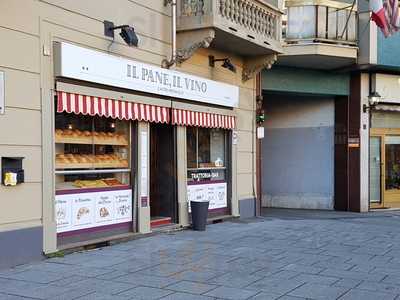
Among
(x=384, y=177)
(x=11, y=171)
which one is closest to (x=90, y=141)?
(x=11, y=171)

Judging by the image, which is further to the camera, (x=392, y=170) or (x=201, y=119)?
(x=392, y=170)

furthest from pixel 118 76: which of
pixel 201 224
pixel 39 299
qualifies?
pixel 39 299

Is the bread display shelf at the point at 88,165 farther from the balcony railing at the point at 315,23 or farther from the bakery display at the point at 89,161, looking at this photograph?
the balcony railing at the point at 315,23

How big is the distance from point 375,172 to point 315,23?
5.50 meters

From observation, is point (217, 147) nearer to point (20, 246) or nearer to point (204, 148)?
point (204, 148)

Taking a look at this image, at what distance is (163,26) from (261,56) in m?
3.73

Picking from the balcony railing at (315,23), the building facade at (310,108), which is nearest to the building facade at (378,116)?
the building facade at (310,108)

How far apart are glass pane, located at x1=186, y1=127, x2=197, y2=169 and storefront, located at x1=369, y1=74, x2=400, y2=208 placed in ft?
23.5

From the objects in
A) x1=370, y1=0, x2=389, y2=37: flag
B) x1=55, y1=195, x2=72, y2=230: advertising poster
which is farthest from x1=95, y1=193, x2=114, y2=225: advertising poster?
x1=370, y1=0, x2=389, y2=37: flag

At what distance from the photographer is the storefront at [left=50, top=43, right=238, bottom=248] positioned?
30.6 ft

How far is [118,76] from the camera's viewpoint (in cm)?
1002

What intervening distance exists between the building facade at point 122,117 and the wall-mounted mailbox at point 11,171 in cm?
2

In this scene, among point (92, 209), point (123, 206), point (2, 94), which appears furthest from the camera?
point (123, 206)

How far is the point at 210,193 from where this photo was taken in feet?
44.7
